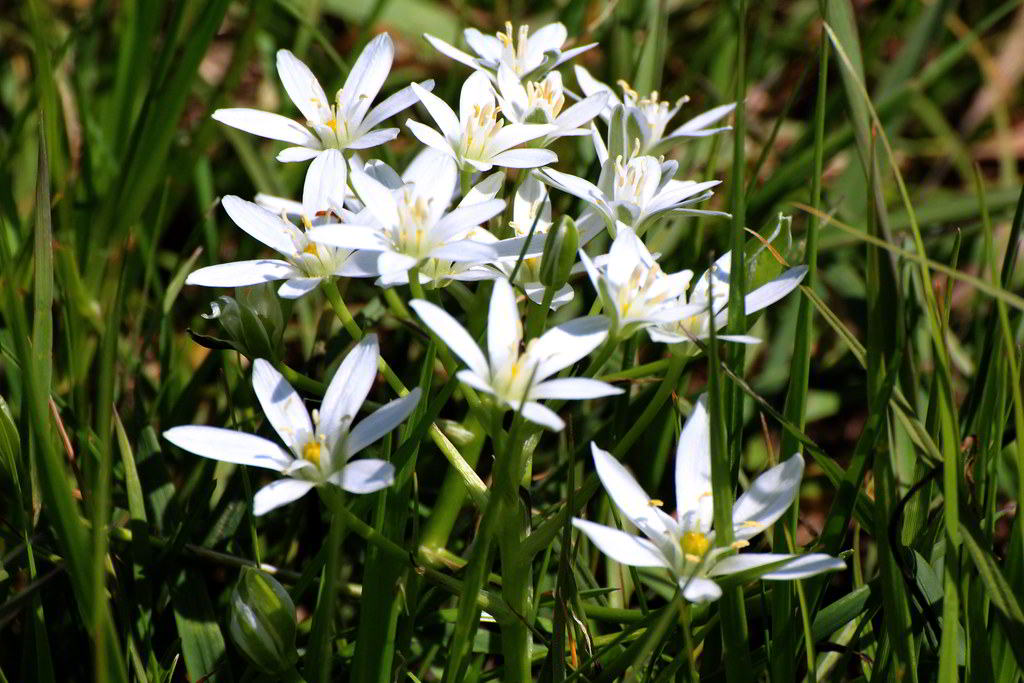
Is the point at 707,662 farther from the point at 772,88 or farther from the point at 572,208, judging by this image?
the point at 772,88

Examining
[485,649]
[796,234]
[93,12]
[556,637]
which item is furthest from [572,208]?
[93,12]

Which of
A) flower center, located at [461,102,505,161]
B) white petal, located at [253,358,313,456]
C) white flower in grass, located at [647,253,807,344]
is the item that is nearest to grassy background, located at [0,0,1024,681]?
white flower in grass, located at [647,253,807,344]

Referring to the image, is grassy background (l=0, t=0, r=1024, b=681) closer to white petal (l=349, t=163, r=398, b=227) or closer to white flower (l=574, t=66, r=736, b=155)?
white flower (l=574, t=66, r=736, b=155)

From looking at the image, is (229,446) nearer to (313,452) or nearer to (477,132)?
(313,452)

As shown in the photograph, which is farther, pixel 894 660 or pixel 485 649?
pixel 485 649

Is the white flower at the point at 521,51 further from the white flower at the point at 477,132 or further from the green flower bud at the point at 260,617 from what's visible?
the green flower bud at the point at 260,617

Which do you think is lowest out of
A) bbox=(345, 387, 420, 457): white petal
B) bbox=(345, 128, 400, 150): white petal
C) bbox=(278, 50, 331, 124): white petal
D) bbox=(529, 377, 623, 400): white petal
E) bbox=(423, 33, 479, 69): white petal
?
bbox=(345, 387, 420, 457): white petal

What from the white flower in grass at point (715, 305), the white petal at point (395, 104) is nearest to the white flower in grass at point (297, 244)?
the white petal at point (395, 104)
